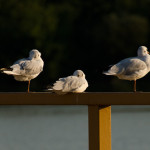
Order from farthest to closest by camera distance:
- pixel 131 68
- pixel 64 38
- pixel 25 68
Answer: pixel 64 38 → pixel 25 68 → pixel 131 68

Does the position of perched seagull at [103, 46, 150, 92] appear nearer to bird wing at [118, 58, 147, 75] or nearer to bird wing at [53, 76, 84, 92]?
bird wing at [118, 58, 147, 75]

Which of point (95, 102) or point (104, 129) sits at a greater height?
point (95, 102)

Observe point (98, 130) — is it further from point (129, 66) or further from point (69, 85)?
point (129, 66)

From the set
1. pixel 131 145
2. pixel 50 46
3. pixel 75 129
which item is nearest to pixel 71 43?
pixel 50 46

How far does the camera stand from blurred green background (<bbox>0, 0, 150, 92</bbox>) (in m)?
33.9

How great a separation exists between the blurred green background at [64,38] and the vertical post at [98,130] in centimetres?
2568

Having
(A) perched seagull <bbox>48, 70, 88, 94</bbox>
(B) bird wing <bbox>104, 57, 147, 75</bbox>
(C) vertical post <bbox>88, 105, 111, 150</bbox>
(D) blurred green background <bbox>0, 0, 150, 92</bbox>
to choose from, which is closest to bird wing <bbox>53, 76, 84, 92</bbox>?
(A) perched seagull <bbox>48, 70, 88, 94</bbox>

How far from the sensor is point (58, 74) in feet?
109

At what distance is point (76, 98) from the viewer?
4285 millimetres

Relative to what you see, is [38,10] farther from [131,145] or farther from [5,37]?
[131,145]

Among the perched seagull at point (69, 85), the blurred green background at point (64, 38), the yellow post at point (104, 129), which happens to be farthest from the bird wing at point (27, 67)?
the blurred green background at point (64, 38)

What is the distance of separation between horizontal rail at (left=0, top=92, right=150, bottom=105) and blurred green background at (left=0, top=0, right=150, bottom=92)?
25.6 m

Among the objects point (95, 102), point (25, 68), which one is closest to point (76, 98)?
point (95, 102)

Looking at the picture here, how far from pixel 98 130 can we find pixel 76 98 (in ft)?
0.98
